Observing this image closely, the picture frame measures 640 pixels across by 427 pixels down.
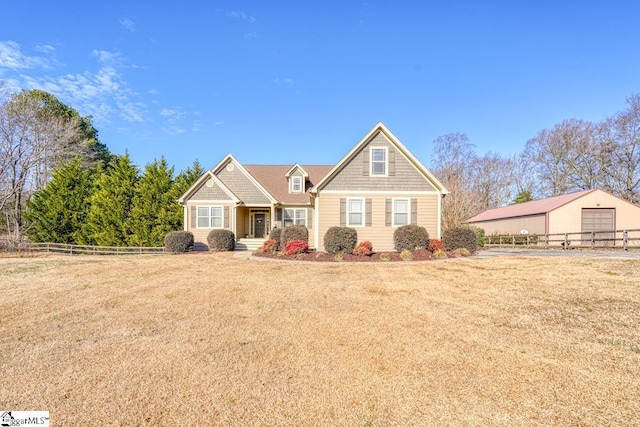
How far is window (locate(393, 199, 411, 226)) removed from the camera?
16.1 m

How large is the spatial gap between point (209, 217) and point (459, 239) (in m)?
15.1

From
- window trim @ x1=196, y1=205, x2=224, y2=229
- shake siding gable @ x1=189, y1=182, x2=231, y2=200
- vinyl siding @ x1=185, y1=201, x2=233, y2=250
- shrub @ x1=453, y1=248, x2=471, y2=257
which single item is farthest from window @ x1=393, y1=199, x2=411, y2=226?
window trim @ x1=196, y1=205, x2=224, y2=229

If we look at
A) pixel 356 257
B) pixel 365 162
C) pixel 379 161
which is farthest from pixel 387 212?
pixel 356 257

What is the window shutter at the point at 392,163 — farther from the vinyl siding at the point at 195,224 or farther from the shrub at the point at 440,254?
the vinyl siding at the point at 195,224

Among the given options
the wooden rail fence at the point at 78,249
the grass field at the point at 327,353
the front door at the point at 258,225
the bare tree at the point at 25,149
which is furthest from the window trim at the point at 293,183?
the bare tree at the point at 25,149

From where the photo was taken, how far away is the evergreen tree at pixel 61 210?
20828mm

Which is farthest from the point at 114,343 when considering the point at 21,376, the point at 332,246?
the point at 332,246

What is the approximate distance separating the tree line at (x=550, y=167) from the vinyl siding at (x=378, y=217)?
40.4 ft

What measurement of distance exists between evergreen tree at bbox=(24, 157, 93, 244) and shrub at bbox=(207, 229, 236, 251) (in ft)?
34.4

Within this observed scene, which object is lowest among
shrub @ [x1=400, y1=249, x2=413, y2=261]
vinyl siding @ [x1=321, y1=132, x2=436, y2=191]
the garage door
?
shrub @ [x1=400, y1=249, x2=413, y2=261]

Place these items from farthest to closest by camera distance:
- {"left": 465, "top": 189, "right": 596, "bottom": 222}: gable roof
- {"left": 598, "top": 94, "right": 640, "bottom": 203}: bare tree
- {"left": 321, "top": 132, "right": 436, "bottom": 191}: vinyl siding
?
{"left": 598, "top": 94, "right": 640, "bottom": 203}: bare tree
{"left": 465, "top": 189, "right": 596, "bottom": 222}: gable roof
{"left": 321, "top": 132, "right": 436, "bottom": 191}: vinyl siding

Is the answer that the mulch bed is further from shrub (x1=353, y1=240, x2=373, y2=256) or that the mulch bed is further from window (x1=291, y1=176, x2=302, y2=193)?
window (x1=291, y1=176, x2=302, y2=193)

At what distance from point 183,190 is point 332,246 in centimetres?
1377

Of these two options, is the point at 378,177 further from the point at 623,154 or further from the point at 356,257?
the point at 623,154
